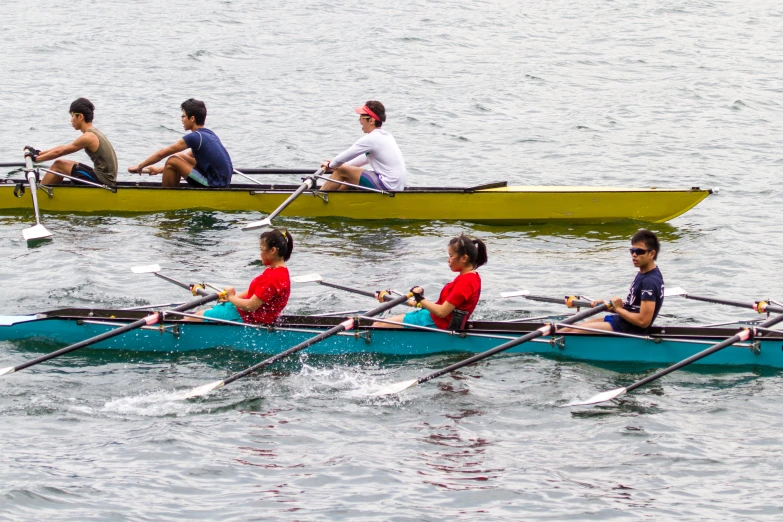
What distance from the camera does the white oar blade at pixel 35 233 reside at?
16.2 meters

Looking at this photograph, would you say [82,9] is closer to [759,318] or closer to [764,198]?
[764,198]

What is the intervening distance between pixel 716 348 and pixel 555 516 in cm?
275

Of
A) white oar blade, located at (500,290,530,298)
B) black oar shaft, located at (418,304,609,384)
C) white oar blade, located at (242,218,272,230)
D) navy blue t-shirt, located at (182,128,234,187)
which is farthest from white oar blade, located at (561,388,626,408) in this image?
navy blue t-shirt, located at (182,128,234,187)

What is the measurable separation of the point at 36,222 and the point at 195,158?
8.57 feet

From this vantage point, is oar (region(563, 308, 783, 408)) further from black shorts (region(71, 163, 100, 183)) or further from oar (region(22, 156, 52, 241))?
black shorts (region(71, 163, 100, 183))

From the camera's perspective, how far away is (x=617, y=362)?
11.5 metres

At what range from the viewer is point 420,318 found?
11.9 meters

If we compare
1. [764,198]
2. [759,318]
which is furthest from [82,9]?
[759,318]

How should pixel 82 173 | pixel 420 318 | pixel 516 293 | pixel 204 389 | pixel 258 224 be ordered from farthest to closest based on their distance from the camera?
pixel 82 173 → pixel 258 224 → pixel 516 293 → pixel 420 318 → pixel 204 389

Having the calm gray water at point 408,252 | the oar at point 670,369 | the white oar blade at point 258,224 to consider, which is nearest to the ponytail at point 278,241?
the calm gray water at point 408,252

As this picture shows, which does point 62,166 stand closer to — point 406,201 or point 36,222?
point 36,222

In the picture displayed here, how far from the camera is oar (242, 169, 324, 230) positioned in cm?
1653

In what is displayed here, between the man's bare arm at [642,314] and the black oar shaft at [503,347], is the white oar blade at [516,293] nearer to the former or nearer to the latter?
the black oar shaft at [503,347]

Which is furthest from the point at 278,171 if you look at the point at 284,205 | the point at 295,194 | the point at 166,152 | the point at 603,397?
the point at 603,397
